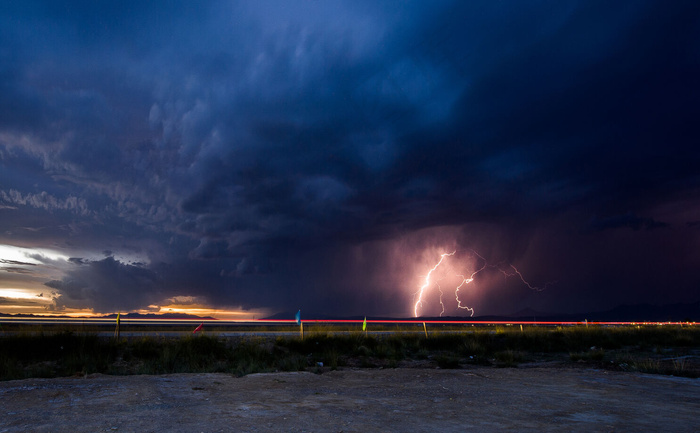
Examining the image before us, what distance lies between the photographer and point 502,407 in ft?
26.8

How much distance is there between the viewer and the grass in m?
14.2

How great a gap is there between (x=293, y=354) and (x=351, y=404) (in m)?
10.7

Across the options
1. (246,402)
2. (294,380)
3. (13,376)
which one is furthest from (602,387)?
(13,376)

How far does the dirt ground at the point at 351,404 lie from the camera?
661 centimetres

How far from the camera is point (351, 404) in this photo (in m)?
8.42

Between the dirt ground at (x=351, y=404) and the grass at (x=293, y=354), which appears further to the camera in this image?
the grass at (x=293, y=354)

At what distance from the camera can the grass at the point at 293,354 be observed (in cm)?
1421

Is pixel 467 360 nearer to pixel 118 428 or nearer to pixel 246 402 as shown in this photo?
pixel 246 402

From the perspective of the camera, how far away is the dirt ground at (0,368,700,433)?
6609 mm

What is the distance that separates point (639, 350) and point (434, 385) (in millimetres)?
16873

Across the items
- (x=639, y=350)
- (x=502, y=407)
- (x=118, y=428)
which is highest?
(x=118, y=428)

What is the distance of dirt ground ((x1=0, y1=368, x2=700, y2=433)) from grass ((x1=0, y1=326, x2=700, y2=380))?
8.40 ft

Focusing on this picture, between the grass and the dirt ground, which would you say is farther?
the grass

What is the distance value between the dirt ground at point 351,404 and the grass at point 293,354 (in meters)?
2.56
